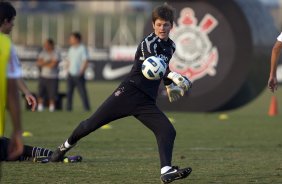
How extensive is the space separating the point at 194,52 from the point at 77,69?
335 cm

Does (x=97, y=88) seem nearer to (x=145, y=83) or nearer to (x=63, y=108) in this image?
(x=63, y=108)

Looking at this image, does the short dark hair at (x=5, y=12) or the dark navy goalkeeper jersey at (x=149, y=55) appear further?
the dark navy goalkeeper jersey at (x=149, y=55)

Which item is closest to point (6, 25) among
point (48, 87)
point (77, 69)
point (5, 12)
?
point (5, 12)

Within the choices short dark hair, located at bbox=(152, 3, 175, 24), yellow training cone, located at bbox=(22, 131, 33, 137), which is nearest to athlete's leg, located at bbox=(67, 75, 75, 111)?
yellow training cone, located at bbox=(22, 131, 33, 137)

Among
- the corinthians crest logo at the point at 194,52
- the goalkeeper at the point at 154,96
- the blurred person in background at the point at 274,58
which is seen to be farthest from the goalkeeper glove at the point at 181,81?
the corinthians crest logo at the point at 194,52

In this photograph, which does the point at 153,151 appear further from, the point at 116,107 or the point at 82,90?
the point at 82,90

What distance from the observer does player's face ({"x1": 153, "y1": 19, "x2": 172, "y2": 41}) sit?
983 centimetres

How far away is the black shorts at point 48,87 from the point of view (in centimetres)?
2477

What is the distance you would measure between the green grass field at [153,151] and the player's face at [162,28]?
1681 mm

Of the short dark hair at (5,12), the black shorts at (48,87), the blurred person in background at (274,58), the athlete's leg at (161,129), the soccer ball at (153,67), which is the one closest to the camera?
the short dark hair at (5,12)

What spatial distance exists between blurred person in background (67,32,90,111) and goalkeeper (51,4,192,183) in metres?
13.4

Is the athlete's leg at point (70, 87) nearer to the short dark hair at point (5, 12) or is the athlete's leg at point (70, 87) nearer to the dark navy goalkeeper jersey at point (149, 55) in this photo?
the dark navy goalkeeper jersey at point (149, 55)

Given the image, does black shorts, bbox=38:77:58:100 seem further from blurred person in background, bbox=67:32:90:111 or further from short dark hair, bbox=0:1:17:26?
short dark hair, bbox=0:1:17:26

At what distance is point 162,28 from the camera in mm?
9844
